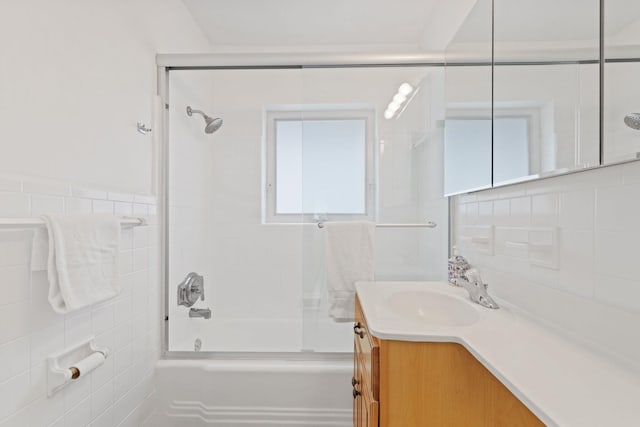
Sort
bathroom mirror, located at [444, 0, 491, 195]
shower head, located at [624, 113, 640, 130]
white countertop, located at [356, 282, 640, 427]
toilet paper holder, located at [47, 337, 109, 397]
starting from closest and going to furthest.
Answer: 1. white countertop, located at [356, 282, 640, 427]
2. shower head, located at [624, 113, 640, 130]
3. toilet paper holder, located at [47, 337, 109, 397]
4. bathroom mirror, located at [444, 0, 491, 195]

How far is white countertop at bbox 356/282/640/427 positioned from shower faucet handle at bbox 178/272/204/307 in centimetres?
132

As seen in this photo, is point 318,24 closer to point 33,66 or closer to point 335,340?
point 33,66

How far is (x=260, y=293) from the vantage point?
8.17 feet

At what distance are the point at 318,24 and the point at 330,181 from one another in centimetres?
119

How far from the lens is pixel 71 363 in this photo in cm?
114

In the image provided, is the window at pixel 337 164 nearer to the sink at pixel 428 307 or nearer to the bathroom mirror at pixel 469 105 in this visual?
the bathroom mirror at pixel 469 105

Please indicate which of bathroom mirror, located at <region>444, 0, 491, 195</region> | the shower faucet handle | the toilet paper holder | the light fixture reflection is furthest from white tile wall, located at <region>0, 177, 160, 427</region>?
bathroom mirror, located at <region>444, 0, 491, 195</region>

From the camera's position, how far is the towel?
1.64m

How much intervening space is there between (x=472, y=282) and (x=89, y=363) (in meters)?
1.36

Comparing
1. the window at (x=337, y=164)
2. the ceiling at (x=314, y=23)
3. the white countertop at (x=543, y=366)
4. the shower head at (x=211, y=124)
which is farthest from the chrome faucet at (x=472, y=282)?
the shower head at (x=211, y=124)

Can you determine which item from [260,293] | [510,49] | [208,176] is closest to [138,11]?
[208,176]

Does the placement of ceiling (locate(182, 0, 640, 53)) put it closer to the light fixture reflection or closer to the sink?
the light fixture reflection

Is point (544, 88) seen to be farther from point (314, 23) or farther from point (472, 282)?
point (314, 23)

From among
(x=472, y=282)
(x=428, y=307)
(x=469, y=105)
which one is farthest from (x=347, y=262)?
(x=469, y=105)
